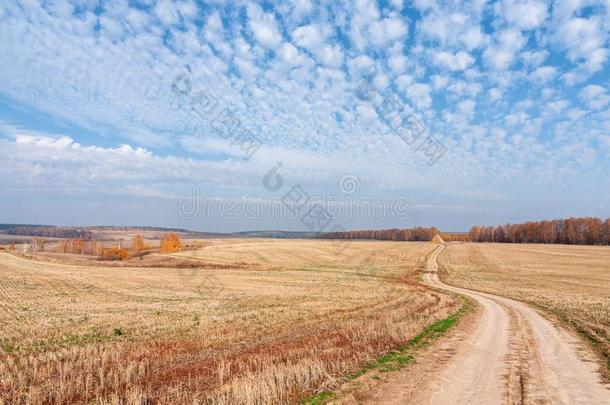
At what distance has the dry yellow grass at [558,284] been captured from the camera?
2028cm

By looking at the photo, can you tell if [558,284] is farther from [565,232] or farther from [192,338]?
[565,232]

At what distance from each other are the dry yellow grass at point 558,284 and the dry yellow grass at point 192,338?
7.14 meters

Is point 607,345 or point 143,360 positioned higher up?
point 607,345

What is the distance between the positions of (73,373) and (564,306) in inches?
1176

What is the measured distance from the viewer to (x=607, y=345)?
1455 cm

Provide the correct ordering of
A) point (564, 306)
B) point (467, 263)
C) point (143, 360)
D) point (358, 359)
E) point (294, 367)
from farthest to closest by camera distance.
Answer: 1. point (467, 263)
2. point (564, 306)
3. point (143, 360)
4. point (358, 359)
5. point (294, 367)

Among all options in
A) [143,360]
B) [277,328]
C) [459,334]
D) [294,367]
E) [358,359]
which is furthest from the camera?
[277,328]

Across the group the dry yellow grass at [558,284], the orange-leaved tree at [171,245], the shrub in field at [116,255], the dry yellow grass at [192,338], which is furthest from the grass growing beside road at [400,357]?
the orange-leaved tree at [171,245]

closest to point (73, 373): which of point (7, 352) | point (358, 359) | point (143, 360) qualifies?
point (143, 360)

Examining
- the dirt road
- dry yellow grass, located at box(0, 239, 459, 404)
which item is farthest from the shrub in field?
the dirt road

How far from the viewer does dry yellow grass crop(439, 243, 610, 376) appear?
20281mm

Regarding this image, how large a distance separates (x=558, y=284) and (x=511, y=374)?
41527 millimetres

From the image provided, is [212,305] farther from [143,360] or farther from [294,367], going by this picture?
[294,367]

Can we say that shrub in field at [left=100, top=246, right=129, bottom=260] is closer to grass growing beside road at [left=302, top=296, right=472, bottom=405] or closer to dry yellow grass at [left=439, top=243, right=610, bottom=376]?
dry yellow grass at [left=439, top=243, right=610, bottom=376]
